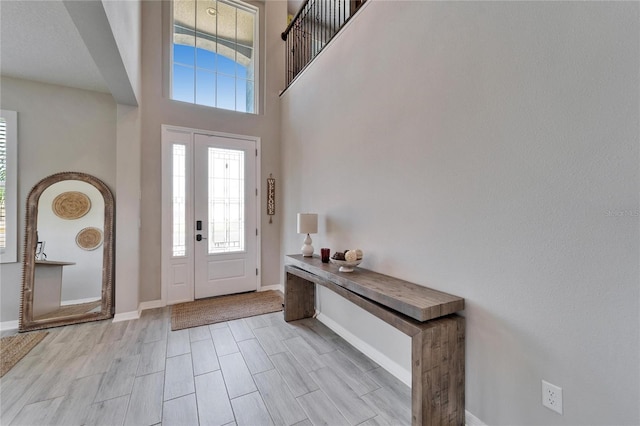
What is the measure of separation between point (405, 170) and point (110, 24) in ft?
7.27

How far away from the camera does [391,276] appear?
213 centimetres

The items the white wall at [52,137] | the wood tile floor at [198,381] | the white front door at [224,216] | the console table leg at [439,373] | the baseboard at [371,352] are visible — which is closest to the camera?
the console table leg at [439,373]

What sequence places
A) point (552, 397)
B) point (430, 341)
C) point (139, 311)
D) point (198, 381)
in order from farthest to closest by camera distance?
point (139, 311) → point (198, 381) → point (430, 341) → point (552, 397)

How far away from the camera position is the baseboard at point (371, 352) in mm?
1997

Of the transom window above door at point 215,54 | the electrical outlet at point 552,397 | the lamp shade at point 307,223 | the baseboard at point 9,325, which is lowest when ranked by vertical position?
the baseboard at point 9,325

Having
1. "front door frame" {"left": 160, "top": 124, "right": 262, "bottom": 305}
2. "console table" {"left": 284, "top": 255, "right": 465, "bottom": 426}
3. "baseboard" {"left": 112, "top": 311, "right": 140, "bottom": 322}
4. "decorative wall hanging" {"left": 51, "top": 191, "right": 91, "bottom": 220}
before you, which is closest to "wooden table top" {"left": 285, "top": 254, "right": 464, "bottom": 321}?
"console table" {"left": 284, "top": 255, "right": 465, "bottom": 426}

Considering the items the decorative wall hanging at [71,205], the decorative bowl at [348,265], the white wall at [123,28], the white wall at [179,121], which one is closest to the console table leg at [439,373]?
the decorative bowl at [348,265]

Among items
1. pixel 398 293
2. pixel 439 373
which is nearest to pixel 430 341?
pixel 439 373

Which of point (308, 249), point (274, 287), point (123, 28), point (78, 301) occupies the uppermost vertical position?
point (123, 28)

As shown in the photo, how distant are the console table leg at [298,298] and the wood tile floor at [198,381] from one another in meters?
0.30

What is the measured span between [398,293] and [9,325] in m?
4.08

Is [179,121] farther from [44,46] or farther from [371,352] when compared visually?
[371,352]

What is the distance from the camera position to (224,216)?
396 cm

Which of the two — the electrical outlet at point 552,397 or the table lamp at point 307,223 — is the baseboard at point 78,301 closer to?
the table lamp at point 307,223
